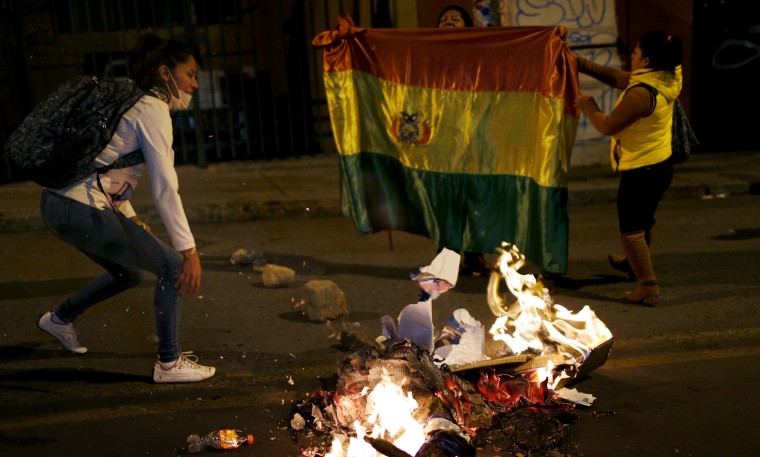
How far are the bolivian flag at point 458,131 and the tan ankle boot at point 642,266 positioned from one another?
451 mm

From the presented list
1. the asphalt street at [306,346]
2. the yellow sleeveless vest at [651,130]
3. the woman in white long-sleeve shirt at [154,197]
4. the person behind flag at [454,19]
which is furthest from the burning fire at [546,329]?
the person behind flag at [454,19]

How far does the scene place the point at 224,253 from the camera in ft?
25.3

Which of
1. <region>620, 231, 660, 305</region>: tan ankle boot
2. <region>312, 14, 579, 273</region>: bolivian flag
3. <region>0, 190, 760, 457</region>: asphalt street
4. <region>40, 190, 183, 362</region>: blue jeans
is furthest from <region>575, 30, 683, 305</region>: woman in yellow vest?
<region>40, 190, 183, 362</region>: blue jeans

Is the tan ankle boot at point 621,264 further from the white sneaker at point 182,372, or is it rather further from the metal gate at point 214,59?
the metal gate at point 214,59

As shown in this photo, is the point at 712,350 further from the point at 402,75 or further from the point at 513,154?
the point at 402,75

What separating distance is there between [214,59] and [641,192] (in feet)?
26.1

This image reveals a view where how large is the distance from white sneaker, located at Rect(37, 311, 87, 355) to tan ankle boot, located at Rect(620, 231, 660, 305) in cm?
364

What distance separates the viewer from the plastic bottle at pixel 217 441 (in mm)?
3939

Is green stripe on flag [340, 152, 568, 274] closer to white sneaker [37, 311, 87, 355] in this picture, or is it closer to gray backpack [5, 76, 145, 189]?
white sneaker [37, 311, 87, 355]

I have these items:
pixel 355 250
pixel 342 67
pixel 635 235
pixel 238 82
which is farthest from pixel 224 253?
pixel 238 82

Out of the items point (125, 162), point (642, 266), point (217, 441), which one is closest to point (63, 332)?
point (125, 162)

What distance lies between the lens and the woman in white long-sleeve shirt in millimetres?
4133

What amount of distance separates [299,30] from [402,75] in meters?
6.30

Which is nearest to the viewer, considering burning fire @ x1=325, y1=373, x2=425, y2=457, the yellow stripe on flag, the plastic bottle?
burning fire @ x1=325, y1=373, x2=425, y2=457
